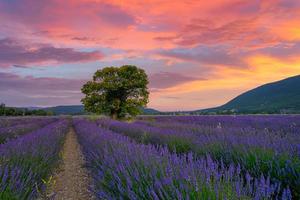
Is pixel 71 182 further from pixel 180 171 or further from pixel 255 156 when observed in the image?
pixel 180 171

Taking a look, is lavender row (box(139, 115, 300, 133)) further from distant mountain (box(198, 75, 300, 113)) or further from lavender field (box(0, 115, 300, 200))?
distant mountain (box(198, 75, 300, 113))

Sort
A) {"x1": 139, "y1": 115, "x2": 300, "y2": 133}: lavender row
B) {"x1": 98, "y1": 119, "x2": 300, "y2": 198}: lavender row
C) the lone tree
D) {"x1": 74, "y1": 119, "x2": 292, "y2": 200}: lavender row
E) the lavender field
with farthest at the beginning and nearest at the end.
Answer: the lone tree
{"x1": 139, "y1": 115, "x2": 300, "y2": 133}: lavender row
{"x1": 98, "y1": 119, "x2": 300, "y2": 198}: lavender row
the lavender field
{"x1": 74, "y1": 119, "x2": 292, "y2": 200}: lavender row

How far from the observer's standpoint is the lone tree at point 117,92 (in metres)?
24.2

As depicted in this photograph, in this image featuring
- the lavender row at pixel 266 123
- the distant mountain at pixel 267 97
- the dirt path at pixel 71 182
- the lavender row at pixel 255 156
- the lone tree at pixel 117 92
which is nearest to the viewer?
the lavender row at pixel 255 156

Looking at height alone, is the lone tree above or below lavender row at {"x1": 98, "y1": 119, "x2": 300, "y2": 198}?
above

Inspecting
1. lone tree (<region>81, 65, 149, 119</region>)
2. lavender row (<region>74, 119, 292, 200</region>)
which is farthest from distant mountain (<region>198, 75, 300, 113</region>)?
lavender row (<region>74, 119, 292, 200</region>)

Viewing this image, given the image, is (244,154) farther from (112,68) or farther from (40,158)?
(112,68)

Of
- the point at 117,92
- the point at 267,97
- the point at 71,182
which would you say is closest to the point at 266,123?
the point at 71,182

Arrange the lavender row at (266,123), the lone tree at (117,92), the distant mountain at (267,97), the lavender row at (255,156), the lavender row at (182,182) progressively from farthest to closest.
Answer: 1. the distant mountain at (267,97)
2. the lone tree at (117,92)
3. the lavender row at (266,123)
4. the lavender row at (255,156)
5. the lavender row at (182,182)

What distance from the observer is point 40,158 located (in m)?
4.98

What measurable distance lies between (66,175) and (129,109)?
18213 millimetres

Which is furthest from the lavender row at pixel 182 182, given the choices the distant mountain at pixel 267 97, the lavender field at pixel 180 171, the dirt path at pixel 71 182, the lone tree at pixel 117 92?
the distant mountain at pixel 267 97

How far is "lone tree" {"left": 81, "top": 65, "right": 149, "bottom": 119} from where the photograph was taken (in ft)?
79.3

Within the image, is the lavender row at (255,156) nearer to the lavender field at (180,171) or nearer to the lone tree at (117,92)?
the lavender field at (180,171)
